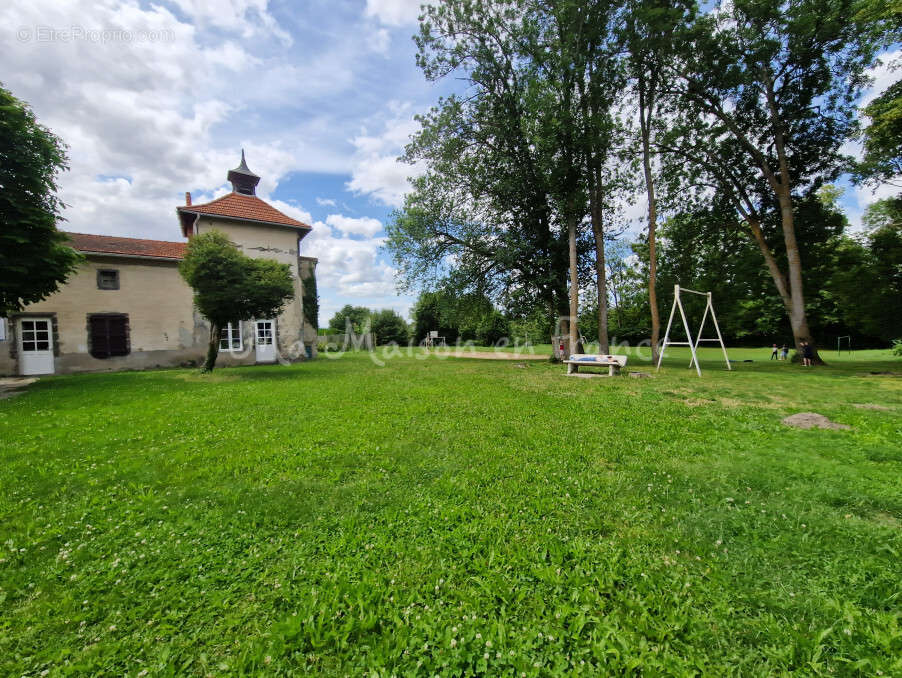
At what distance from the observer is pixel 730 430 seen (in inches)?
215

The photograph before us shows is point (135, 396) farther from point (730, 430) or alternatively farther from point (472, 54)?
point (472, 54)

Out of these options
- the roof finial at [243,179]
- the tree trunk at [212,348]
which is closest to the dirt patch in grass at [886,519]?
the tree trunk at [212,348]

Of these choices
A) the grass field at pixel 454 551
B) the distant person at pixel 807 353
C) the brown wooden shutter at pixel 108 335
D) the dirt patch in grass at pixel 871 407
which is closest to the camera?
the grass field at pixel 454 551

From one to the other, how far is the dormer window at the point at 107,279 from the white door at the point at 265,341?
6159 millimetres

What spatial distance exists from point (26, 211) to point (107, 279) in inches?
332

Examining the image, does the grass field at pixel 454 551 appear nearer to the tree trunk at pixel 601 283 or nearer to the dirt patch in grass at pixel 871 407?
the dirt patch in grass at pixel 871 407

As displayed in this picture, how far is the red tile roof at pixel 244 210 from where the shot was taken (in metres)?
18.0

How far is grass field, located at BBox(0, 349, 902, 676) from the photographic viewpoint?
1.82m

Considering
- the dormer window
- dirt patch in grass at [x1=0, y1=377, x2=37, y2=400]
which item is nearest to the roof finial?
the dormer window

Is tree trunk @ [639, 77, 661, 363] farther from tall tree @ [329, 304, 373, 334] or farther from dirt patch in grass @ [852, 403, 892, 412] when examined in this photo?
tall tree @ [329, 304, 373, 334]

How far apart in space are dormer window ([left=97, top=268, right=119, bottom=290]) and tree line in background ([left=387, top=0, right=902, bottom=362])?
1298cm

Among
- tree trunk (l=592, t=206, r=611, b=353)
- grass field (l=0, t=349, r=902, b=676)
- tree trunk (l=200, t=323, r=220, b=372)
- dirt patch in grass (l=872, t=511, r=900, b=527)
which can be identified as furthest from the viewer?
tree trunk (l=592, t=206, r=611, b=353)

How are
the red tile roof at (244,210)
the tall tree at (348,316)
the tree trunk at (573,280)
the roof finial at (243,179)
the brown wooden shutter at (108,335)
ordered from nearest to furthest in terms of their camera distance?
the tree trunk at (573,280), the brown wooden shutter at (108,335), the red tile roof at (244,210), the roof finial at (243,179), the tall tree at (348,316)

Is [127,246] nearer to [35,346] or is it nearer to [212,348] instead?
[35,346]
